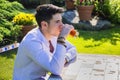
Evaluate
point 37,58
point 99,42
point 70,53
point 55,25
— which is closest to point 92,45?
point 99,42

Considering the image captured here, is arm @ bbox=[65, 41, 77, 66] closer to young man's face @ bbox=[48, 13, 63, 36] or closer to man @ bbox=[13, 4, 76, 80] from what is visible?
man @ bbox=[13, 4, 76, 80]

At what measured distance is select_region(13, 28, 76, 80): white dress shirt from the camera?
3070 millimetres

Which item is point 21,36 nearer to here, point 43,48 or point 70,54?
point 70,54

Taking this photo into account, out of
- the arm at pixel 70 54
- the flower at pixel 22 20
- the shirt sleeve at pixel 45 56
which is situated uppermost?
the shirt sleeve at pixel 45 56

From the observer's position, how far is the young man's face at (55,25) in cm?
321

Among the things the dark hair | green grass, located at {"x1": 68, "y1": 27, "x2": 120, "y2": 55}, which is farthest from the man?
green grass, located at {"x1": 68, "y1": 27, "x2": 120, "y2": 55}

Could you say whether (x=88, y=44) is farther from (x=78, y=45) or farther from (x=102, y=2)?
(x=102, y=2)

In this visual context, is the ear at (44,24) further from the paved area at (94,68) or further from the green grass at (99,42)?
the green grass at (99,42)

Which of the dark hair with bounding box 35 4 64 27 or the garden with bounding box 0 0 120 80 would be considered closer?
the dark hair with bounding box 35 4 64 27

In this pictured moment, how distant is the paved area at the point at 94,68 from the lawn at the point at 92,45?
44 centimetres

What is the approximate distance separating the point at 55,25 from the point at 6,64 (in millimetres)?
3512

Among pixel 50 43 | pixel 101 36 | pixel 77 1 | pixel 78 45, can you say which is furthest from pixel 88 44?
pixel 50 43

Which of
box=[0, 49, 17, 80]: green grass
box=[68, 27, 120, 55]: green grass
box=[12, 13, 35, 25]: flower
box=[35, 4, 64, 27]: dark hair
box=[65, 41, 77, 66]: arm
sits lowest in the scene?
box=[68, 27, 120, 55]: green grass

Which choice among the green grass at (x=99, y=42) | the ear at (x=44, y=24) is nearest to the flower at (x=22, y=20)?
the green grass at (x=99, y=42)
